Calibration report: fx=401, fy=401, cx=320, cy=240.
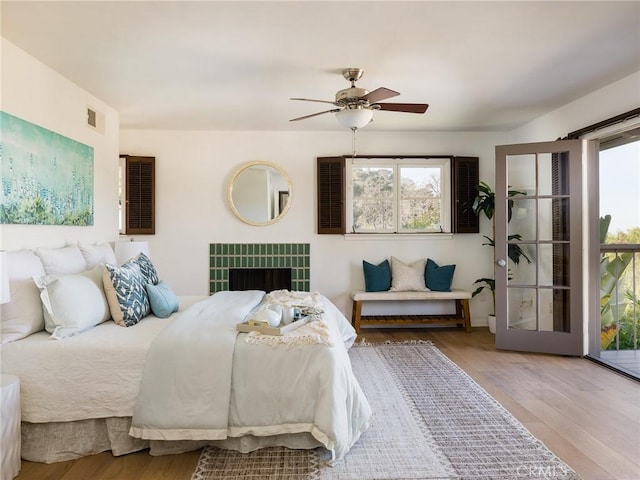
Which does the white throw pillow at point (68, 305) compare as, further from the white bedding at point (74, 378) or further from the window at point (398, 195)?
the window at point (398, 195)

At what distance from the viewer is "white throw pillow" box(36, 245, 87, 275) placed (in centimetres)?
274

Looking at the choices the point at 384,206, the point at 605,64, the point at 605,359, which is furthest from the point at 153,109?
the point at 605,359

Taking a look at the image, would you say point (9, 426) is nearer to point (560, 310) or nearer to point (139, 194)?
point (139, 194)

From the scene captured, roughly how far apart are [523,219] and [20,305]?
429 centimetres

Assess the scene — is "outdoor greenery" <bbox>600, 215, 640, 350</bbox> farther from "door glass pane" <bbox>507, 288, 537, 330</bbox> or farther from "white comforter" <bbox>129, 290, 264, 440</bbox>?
"white comforter" <bbox>129, 290, 264, 440</bbox>

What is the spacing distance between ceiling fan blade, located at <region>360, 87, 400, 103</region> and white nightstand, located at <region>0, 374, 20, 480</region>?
274 cm

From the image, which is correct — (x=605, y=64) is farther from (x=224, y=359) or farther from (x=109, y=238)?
(x=109, y=238)

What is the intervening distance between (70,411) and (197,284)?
3.05 meters

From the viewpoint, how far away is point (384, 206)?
17.3 feet

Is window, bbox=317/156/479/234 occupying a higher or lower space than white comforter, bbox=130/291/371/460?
higher

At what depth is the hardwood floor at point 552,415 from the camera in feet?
6.79

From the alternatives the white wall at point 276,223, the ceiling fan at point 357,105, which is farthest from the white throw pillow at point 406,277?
the ceiling fan at point 357,105

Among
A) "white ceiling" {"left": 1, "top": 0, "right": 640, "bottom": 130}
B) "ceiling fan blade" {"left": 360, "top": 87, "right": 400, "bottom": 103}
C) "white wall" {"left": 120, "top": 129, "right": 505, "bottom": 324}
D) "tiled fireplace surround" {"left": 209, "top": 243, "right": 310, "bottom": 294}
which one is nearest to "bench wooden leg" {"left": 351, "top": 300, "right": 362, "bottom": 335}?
"white wall" {"left": 120, "top": 129, "right": 505, "bottom": 324}

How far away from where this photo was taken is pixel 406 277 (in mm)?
5039
